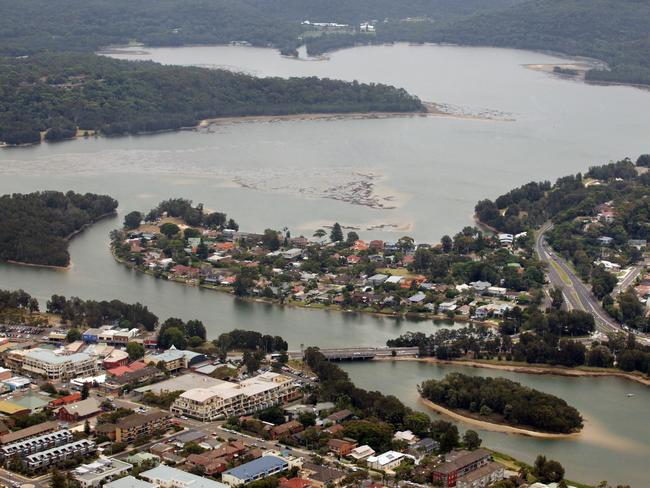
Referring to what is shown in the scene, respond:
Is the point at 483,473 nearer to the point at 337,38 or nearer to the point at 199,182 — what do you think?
the point at 199,182

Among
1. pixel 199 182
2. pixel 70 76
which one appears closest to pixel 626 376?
pixel 199 182

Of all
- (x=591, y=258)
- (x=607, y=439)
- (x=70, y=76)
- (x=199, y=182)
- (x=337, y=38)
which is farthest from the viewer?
(x=337, y=38)

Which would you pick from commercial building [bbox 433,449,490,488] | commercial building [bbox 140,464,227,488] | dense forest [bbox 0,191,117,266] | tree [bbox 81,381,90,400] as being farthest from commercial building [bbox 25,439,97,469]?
dense forest [bbox 0,191,117,266]

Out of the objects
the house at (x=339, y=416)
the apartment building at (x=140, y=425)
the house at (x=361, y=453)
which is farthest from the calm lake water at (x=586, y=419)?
the apartment building at (x=140, y=425)

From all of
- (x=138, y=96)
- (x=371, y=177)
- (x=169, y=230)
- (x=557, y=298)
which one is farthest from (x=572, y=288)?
(x=138, y=96)

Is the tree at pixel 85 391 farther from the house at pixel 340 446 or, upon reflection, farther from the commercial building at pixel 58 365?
the house at pixel 340 446

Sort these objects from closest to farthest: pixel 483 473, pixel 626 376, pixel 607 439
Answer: pixel 483 473 → pixel 607 439 → pixel 626 376
